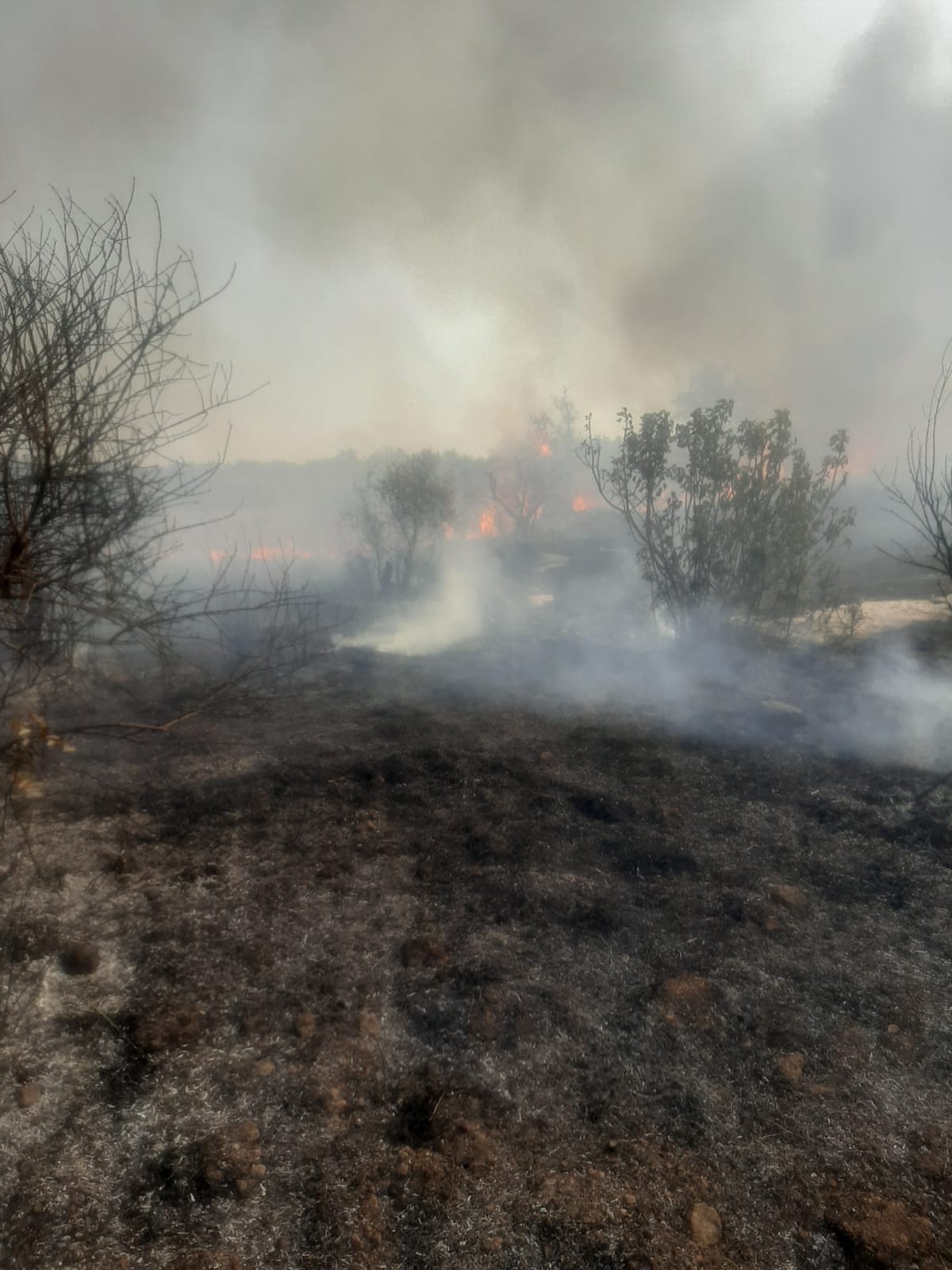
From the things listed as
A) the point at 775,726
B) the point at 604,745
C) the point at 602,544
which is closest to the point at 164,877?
the point at 604,745

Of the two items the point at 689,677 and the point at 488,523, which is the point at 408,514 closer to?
the point at 689,677

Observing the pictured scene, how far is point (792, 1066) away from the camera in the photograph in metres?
3.49

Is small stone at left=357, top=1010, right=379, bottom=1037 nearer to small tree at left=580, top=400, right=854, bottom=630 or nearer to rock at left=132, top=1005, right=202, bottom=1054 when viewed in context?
rock at left=132, top=1005, right=202, bottom=1054

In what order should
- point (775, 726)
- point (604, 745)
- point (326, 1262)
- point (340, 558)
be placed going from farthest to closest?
point (340, 558) < point (775, 726) < point (604, 745) < point (326, 1262)

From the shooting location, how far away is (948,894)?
196 inches

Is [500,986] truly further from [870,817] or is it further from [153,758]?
[153,758]

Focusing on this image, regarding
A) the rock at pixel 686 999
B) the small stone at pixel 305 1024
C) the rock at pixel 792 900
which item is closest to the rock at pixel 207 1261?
the small stone at pixel 305 1024

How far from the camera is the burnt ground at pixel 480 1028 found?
9.08 feet

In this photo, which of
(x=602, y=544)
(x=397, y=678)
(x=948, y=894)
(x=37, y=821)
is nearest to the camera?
(x=948, y=894)

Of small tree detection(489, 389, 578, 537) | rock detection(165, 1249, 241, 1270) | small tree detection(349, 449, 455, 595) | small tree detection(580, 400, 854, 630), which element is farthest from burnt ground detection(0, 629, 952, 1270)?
small tree detection(489, 389, 578, 537)

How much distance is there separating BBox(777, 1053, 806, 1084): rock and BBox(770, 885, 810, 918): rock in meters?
1.41

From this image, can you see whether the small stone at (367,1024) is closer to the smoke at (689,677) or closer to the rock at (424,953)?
the rock at (424,953)

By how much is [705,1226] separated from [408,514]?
65.0 feet

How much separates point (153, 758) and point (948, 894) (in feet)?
26.5
